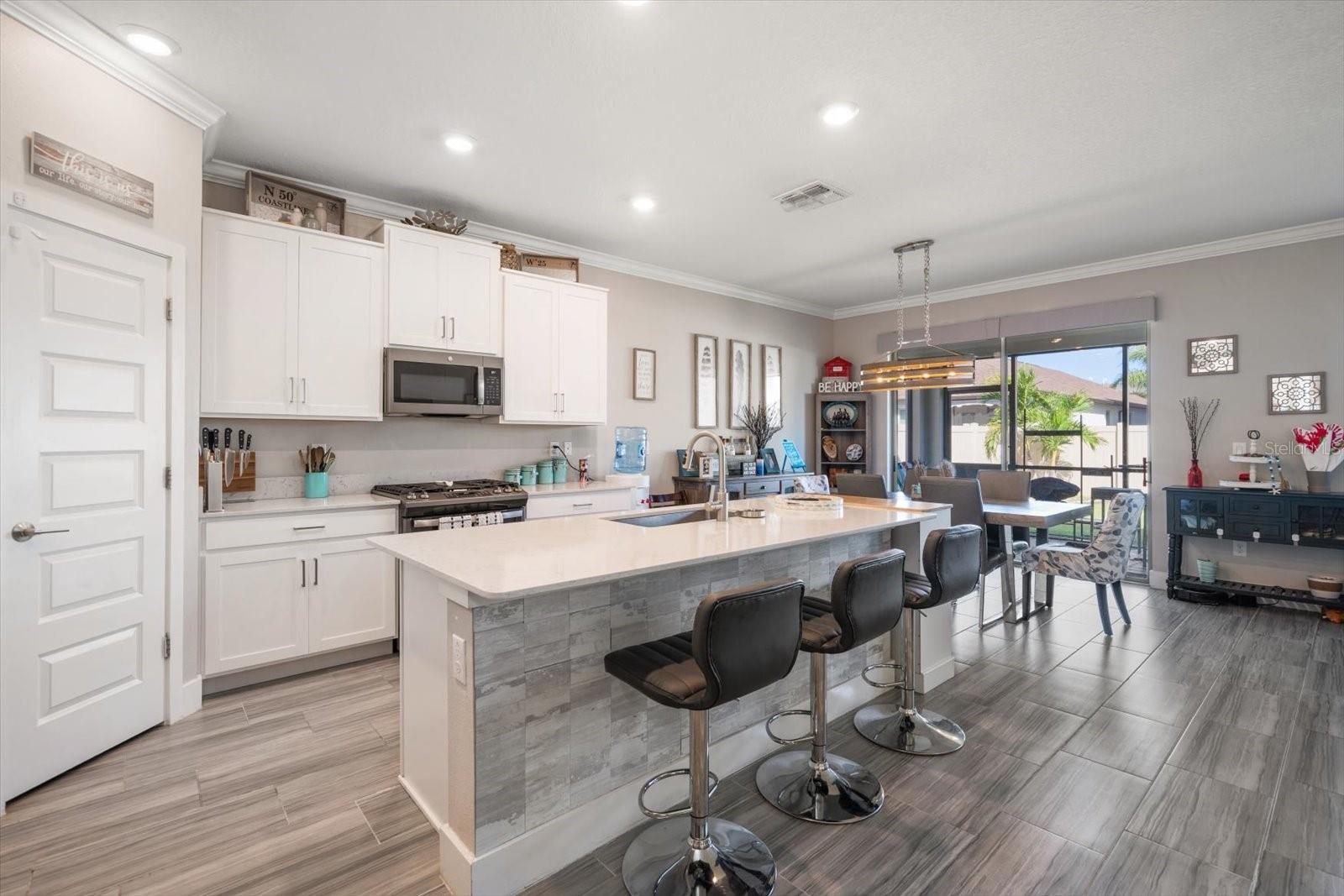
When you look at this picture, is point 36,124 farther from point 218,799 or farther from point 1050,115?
point 1050,115

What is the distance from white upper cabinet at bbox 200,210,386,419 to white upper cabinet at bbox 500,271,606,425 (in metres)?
0.89

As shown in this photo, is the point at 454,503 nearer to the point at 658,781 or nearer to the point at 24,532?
the point at 24,532

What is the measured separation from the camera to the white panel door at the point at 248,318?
3.06m

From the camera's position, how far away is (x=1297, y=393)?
442 centimetres

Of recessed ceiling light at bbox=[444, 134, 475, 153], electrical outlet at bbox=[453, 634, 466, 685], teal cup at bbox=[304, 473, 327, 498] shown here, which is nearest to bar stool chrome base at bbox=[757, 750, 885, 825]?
electrical outlet at bbox=[453, 634, 466, 685]

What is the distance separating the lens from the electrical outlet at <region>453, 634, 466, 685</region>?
1.70 m

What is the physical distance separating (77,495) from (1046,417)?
6958 millimetres

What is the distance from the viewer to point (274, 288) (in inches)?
128

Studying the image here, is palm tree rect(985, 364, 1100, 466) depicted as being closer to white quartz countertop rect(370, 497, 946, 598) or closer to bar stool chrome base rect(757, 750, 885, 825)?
white quartz countertop rect(370, 497, 946, 598)

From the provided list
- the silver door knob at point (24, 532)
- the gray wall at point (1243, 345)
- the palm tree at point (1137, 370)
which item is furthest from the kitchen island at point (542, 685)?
the palm tree at point (1137, 370)

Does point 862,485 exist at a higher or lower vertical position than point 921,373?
lower

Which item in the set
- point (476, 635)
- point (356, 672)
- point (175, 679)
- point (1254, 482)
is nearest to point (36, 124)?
point (175, 679)

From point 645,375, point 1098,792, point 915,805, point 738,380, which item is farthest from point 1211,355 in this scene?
point 915,805

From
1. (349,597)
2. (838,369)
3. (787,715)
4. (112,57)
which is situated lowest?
(787,715)
